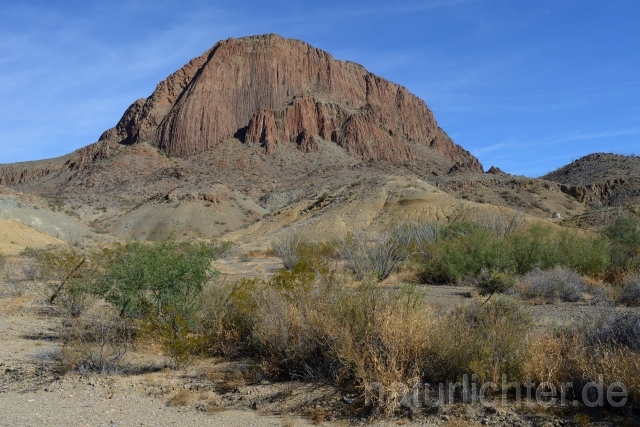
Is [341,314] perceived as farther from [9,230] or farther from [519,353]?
[9,230]

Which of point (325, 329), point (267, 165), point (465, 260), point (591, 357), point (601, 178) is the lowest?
point (591, 357)

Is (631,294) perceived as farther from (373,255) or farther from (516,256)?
(373,255)

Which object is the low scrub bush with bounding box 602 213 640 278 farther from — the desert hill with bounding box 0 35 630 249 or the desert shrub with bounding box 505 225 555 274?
the desert hill with bounding box 0 35 630 249

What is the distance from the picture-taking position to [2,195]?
5103 cm

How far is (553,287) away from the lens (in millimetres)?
14984

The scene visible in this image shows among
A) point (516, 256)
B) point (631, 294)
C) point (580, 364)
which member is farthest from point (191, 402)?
point (516, 256)

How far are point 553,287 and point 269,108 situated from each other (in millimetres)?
113539

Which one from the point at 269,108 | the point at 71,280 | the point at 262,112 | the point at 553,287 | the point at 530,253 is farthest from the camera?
the point at 269,108

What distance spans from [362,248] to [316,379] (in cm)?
1266

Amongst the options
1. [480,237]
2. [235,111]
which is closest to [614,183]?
[480,237]

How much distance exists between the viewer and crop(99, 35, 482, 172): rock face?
117 meters

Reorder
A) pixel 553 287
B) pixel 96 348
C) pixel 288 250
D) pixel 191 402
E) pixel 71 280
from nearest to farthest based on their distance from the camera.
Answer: pixel 191 402
pixel 96 348
pixel 71 280
pixel 553 287
pixel 288 250

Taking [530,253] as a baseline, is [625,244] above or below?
above

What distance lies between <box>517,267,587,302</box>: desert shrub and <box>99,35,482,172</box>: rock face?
9486cm
